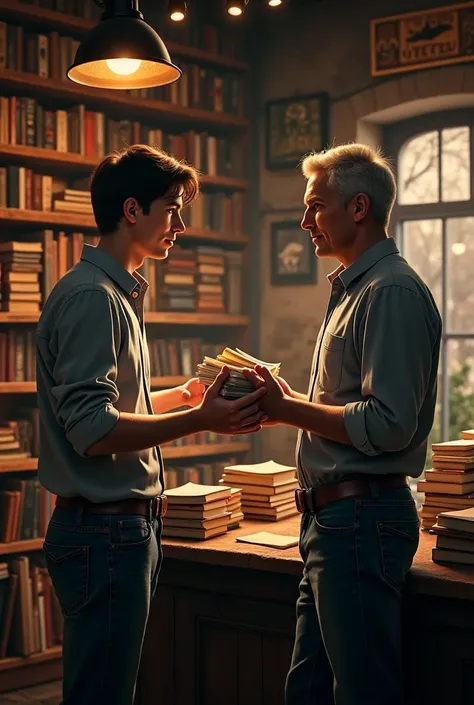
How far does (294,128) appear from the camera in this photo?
601 cm

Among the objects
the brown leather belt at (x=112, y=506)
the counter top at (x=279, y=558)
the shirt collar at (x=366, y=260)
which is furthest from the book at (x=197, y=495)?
the shirt collar at (x=366, y=260)

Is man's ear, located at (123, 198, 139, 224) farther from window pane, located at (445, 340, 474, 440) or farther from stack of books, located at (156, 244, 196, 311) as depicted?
window pane, located at (445, 340, 474, 440)

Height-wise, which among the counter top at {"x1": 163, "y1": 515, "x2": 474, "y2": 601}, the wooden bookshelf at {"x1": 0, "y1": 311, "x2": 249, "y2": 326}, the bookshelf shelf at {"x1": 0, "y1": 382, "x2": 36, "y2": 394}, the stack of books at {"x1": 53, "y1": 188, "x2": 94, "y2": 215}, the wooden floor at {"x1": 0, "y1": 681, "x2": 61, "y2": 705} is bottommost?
the wooden floor at {"x1": 0, "y1": 681, "x2": 61, "y2": 705}

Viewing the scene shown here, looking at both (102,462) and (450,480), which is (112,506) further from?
(450,480)

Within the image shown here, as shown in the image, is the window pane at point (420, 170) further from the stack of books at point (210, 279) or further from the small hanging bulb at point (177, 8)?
the small hanging bulb at point (177, 8)

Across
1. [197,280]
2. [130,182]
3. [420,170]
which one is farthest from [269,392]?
[420,170]

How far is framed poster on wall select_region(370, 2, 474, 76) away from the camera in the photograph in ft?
17.4

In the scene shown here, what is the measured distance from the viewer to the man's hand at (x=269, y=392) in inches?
103

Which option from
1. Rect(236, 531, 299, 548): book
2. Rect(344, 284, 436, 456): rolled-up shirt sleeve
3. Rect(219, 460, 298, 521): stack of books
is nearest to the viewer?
Rect(344, 284, 436, 456): rolled-up shirt sleeve

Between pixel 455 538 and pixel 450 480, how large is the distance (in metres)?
0.40

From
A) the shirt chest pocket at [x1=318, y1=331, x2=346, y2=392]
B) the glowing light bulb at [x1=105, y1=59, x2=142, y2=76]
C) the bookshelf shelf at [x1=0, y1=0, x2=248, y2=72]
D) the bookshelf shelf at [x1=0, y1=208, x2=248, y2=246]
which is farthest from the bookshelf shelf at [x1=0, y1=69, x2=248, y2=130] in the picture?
the shirt chest pocket at [x1=318, y1=331, x2=346, y2=392]

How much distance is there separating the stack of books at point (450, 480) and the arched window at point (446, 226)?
2539mm

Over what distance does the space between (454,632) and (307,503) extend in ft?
1.63

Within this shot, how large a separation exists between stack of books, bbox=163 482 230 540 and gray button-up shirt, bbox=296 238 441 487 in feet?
1.62
